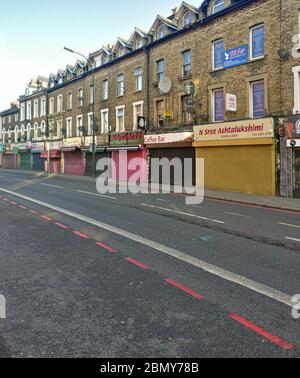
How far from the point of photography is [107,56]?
31188 mm

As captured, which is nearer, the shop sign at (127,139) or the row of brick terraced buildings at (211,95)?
the row of brick terraced buildings at (211,95)

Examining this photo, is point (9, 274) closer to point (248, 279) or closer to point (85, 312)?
point (85, 312)

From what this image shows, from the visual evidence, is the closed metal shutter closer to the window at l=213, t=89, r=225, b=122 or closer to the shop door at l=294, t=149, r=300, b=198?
the shop door at l=294, t=149, r=300, b=198

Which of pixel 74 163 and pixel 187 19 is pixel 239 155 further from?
pixel 74 163

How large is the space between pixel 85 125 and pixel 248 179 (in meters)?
20.9

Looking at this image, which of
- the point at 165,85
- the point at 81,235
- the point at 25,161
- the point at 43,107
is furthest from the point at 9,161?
the point at 81,235

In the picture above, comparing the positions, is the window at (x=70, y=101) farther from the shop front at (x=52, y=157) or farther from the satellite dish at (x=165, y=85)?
the satellite dish at (x=165, y=85)

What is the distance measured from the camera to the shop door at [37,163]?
43.9 metres

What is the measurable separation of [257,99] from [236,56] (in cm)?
310

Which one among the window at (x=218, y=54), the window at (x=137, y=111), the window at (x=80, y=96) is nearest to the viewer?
the window at (x=218, y=54)

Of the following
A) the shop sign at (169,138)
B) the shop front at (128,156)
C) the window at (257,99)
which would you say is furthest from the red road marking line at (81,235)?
the shop front at (128,156)

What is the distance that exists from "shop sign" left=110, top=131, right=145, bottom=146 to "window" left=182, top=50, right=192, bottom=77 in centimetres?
591

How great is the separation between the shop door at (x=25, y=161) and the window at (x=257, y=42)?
1474 inches

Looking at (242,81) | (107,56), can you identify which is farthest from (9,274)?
(107,56)
